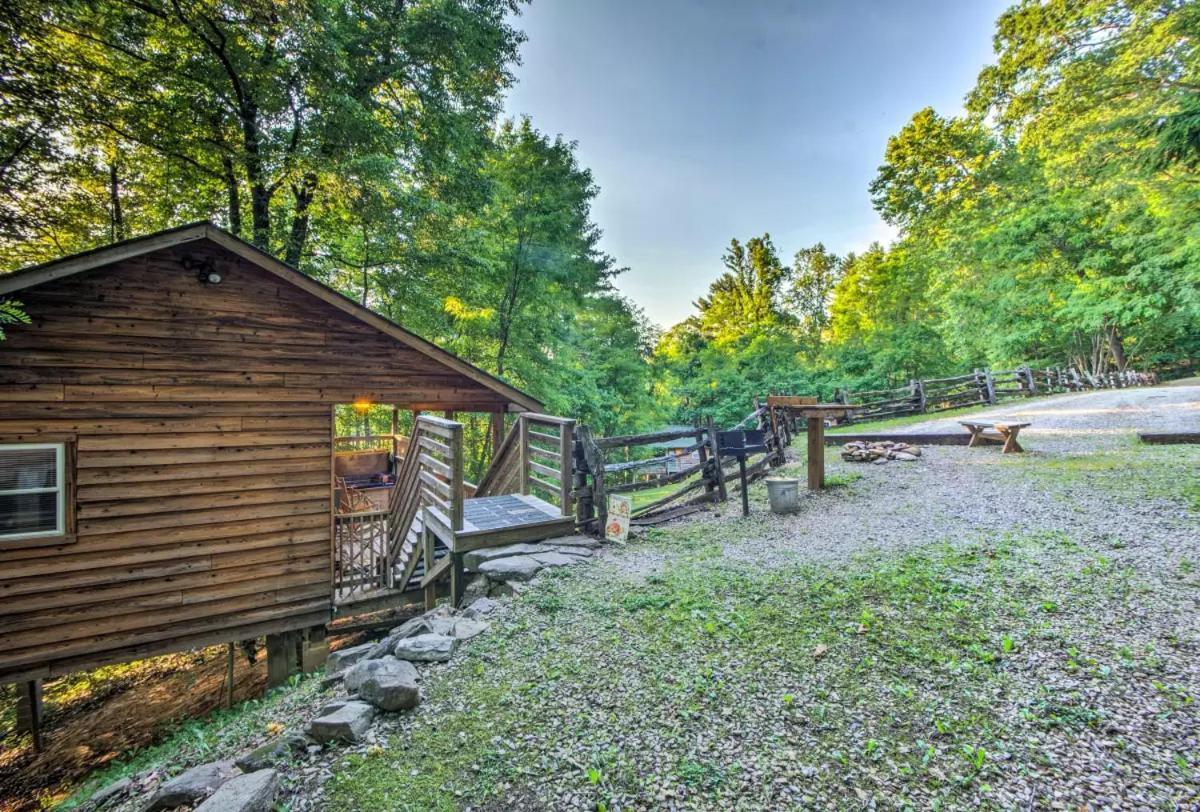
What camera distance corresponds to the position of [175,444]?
5.56m

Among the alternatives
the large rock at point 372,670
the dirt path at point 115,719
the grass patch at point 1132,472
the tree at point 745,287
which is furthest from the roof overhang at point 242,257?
the tree at point 745,287

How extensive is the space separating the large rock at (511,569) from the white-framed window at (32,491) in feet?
15.3

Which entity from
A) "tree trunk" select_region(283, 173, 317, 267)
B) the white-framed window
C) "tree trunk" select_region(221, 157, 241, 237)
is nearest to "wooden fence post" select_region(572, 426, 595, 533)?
the white-framed window

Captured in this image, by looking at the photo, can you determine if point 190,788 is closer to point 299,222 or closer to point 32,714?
point 32,714

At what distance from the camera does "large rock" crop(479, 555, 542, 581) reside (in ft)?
16.2

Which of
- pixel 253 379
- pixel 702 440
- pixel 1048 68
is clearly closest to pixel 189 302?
pixel 253 379

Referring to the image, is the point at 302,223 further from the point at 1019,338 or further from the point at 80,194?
the point at 1019,338

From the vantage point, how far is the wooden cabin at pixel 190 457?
16.2 feet

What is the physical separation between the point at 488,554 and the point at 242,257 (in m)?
4.87

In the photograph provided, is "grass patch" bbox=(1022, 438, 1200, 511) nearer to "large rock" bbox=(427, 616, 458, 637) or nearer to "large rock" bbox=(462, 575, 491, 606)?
"large rock" bbox=(462, 575, 491, 606)

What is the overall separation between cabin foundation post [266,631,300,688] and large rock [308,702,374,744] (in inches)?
184

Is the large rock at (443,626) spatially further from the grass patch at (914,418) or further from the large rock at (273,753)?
the grass patch at (914,418)

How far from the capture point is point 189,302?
18.5 feet

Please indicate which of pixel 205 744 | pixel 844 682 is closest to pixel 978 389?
pixel 844 682
